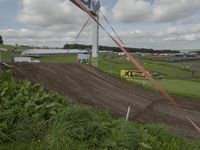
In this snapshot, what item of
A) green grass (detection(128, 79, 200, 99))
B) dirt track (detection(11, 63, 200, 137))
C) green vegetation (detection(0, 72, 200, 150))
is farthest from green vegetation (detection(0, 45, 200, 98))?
green vegetation (detection(0, 72, 200, 150))

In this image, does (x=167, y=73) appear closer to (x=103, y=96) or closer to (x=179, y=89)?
(x=179, y=89)

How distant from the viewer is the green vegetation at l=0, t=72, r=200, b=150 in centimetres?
623

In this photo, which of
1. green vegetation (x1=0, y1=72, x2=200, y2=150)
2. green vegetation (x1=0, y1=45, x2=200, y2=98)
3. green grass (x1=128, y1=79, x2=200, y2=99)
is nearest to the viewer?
green vegetation (x1=0, y1=72, x2=200, y2=150)

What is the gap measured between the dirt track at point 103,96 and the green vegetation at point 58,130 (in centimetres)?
439

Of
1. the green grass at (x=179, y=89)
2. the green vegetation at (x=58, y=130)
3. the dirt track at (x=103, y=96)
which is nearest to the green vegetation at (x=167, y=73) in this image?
the green grass at (x=179, y=89)

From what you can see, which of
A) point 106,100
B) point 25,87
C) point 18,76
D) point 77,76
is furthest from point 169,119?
point 25,87

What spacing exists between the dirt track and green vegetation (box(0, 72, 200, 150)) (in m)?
4.39

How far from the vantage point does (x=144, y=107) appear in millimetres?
15711

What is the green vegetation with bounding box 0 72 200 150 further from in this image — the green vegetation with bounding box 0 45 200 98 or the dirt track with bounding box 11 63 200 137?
the green vegetation with bounding box 0 45 200 98

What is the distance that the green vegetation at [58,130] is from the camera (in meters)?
6.23

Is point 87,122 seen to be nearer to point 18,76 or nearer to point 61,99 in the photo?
point 61,99

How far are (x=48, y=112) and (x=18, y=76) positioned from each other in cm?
483

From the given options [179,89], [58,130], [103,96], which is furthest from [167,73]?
[58,130]

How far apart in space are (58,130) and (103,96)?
348 inches
